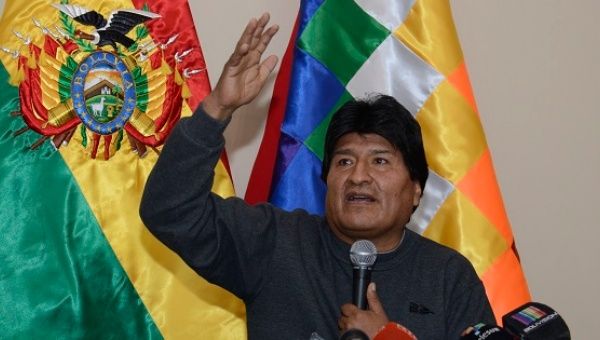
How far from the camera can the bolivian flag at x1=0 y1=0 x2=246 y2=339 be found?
2.16 m

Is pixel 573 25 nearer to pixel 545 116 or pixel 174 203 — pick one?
pixel 545 116

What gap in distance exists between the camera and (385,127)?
2.15 m

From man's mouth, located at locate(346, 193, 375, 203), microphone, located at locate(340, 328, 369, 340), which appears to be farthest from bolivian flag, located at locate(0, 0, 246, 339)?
microphone, located at locate(340, 328, 369, 340)

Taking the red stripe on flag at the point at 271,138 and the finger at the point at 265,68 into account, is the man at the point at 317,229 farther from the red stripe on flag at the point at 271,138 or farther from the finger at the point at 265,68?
the red stripe on flag at the point at 271,138

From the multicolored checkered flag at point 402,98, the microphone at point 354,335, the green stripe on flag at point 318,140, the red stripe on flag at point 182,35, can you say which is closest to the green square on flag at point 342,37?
the multicolored checkered flag at point 402,98

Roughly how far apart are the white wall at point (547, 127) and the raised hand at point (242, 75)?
A: 1.19m

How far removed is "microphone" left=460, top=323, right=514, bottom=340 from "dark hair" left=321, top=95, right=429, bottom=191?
0.69 metres

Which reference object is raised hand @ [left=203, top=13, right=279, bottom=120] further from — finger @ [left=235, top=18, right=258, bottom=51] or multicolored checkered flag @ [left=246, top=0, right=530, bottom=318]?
multicolored checkered flag @ [left=246, top=0, right=530, bottom=318]

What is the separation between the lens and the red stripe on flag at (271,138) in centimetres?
255

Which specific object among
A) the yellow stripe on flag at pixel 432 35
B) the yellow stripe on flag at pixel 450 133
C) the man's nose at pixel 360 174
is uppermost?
the yellow stripe on flag at pixel 432 35

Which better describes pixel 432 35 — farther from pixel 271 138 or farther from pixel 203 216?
pixel 203 216

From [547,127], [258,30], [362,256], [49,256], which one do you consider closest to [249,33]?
[258,30]

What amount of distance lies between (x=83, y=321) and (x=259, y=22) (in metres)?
0.80

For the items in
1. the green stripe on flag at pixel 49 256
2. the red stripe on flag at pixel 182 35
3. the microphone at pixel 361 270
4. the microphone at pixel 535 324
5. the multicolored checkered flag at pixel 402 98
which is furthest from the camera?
the multicolored checkered flag at pixel 402 98
